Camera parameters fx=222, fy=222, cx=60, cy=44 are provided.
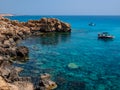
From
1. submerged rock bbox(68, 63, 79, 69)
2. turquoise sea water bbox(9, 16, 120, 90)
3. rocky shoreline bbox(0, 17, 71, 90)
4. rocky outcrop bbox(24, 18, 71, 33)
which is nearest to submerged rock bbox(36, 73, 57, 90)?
rocky shoreline bbox(0, 17, 71, 90)

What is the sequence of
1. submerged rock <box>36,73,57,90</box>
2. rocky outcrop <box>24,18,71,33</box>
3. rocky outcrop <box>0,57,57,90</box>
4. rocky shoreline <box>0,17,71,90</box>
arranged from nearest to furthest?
rocky outcrop <box>0,57,57,90</box>, rocky shoreline <box>0,17,71,90</box>, submerged rock <box>36,73,57,90</box>, rocky outcrop <box>24,18,71,33</box>

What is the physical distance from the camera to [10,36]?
67750mm

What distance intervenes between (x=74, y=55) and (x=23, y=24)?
2161 inches

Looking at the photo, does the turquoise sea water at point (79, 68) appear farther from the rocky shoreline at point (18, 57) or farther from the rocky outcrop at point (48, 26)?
the rocky outcrop at point (48, 26)

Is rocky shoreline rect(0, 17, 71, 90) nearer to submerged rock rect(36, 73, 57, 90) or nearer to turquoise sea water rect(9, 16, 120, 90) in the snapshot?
submerged rock rect(36, 73, 57, 90)

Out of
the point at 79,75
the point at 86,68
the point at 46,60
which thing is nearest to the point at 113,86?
the point at 79,75

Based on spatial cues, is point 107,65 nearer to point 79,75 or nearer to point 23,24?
point 79,75

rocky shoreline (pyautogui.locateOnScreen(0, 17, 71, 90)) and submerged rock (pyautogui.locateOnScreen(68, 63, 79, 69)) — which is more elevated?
rocky shoreline (pyautogui.locateOnScreen(0, 17, 71, 90))

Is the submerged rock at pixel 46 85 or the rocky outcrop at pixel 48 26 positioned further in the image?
the rocky outcrop at pixel 48 26

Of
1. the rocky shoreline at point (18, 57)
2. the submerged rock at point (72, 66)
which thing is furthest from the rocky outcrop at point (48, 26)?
the submerged rock at point (72, 66)

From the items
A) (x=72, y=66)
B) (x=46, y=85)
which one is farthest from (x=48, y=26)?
(x=46, y=85)

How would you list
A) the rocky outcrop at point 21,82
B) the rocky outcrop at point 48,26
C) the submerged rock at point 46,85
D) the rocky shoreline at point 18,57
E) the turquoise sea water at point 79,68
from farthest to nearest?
the rocky outcrop at point 48,26 → the turquoise sea water at point 79,68 → the submerged rock at point 46,85 → the rocky shoreline at point 18,57 → the rocky outcrop at point 21,82

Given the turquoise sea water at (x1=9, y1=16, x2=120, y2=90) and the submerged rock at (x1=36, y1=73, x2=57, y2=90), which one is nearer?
the submerged rock at (x1=36, y1=73, x2=57, y2=90)

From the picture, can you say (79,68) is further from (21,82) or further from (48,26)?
(48,26)
